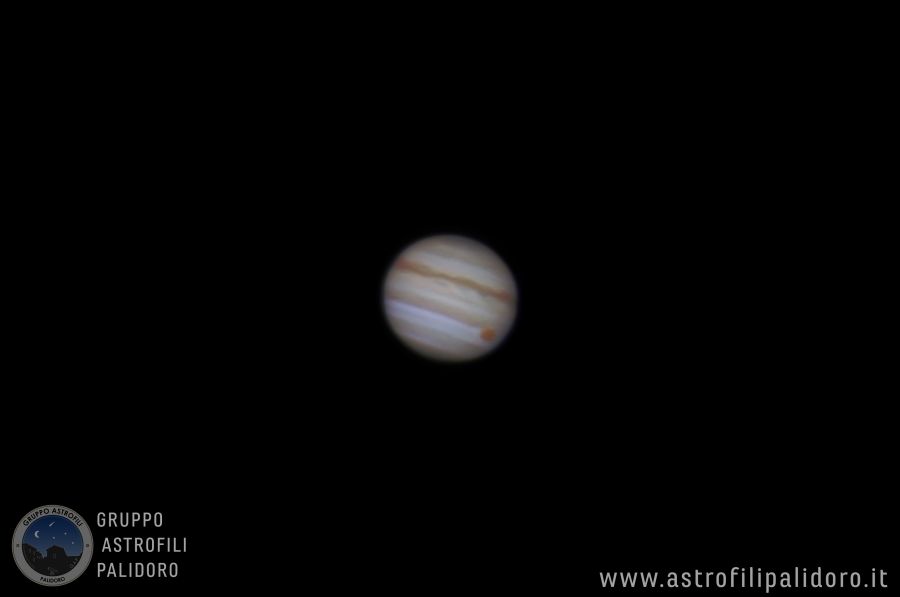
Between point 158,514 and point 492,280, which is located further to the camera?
point 492,280

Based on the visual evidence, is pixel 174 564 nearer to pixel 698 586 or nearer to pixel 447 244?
pixel 447 244

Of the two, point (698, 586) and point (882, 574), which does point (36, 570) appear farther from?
point (882, 574)

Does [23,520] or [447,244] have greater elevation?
[447,244]

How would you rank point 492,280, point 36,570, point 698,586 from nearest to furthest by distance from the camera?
point 36,570 < point 698,586 < point 492,280

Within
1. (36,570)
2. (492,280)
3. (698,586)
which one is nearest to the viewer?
(36,570)

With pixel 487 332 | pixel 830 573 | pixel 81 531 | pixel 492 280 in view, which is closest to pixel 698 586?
pixel 830 573

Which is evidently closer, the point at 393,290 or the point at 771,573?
the point at 771,573

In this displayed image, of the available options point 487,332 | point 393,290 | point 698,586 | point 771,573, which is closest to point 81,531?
point 393,290

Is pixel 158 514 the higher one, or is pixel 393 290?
pixel 393 290

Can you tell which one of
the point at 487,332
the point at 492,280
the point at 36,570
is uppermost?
the point at 492,280
